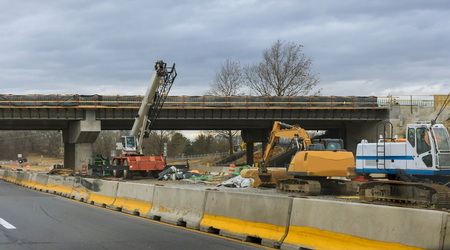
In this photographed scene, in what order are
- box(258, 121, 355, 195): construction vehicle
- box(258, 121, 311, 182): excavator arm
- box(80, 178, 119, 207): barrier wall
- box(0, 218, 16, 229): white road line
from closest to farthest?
box(0, 218, 16, 229): white road line → box(80, 178, 119, 207): barrier wall → box(258, 121, 355, 195): construction vehicle → box(258, 121, 311, 182): excavator arm

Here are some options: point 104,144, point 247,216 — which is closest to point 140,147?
point 247,216

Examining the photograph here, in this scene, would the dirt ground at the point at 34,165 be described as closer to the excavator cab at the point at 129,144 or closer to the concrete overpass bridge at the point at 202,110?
the concrete overpass bridge at the point at 202,110

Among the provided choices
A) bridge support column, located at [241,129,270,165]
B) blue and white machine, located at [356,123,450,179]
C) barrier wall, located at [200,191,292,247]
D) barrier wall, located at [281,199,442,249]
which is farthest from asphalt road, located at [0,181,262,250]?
bridge support column, located at [241,129,270,165]

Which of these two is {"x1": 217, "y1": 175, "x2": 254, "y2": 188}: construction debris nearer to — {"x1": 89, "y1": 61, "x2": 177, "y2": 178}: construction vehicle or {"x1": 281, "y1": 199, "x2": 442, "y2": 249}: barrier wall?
{"x1": 89, "y1": 61, "x2": 177, "y2": 178}: construction vehicle

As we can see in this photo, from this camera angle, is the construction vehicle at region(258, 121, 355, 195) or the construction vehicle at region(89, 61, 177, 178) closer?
the construction vehicle at region(258, 121, 355, 195)

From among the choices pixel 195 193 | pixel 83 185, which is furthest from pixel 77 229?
pixel 83 185

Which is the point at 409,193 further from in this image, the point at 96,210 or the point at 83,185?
the point at 83,185

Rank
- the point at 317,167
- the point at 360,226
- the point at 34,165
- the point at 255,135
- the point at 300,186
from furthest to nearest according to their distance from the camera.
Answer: the point at 34,165 < the point at 255,135 < the point at 300,186 < the point at 317,167 < the point at 360,226

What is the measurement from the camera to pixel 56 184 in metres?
27.3

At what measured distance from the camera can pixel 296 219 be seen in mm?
9375

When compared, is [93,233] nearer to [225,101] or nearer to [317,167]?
[317,167]

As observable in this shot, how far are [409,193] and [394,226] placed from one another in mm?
10463

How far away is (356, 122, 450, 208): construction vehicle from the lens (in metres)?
16.6

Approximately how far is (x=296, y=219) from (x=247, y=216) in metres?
1.60
